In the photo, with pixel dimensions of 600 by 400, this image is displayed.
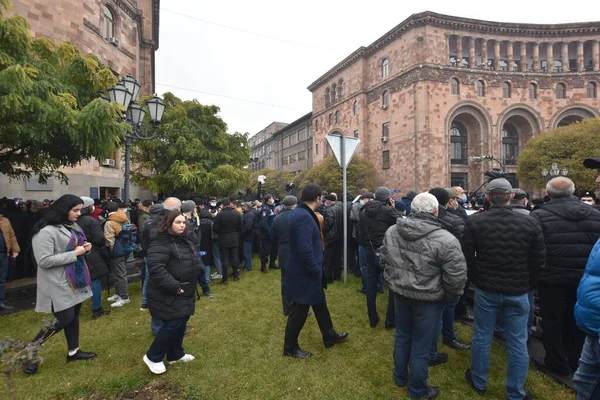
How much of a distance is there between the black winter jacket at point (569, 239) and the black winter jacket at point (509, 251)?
0.62 m

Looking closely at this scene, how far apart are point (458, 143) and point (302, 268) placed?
116 ft

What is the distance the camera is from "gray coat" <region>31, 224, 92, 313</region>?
11.0 feet

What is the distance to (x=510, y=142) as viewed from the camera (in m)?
33.8

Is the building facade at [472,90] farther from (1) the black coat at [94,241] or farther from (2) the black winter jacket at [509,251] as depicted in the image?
(1) the black coat at [94,241]

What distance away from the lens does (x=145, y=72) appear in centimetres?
2059

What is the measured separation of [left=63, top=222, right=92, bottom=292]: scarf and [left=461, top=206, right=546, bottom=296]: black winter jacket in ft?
15.1

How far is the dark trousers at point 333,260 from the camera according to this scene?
693 centimetres

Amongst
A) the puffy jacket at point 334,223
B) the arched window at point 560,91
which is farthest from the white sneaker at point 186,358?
the arched window at point 560,91

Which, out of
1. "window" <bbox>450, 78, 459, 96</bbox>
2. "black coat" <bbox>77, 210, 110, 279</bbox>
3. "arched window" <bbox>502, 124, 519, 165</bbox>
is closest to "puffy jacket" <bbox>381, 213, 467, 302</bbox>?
"black coat" <bbox>77, 210, 110, 279</bbox>

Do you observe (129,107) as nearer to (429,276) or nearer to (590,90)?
(429,276)

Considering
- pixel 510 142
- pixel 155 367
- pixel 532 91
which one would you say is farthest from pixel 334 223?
pixel 532 91

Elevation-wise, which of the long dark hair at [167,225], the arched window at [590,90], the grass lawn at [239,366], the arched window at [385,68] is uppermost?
the arched window at [385,68]

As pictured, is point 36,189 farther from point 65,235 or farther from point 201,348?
point 201,348

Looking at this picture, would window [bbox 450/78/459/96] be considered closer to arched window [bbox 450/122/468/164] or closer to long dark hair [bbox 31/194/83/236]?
arched window [bbox 450/122/468/164]
